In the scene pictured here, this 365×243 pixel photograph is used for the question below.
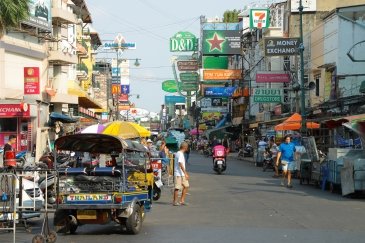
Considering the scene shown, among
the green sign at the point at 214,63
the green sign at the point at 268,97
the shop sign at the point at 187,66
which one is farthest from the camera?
the green sign at the point at 214,63

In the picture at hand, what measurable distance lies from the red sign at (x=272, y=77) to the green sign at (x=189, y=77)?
33.3m

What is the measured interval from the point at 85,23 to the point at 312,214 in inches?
2034

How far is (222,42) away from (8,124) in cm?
2444

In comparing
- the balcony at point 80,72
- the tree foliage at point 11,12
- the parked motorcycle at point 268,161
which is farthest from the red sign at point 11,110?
the balcony at point 80,72

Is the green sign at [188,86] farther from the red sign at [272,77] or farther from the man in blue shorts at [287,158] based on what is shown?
the man in blue shorts at [287,158]

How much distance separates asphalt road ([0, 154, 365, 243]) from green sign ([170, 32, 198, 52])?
40648mm

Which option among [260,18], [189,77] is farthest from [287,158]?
[189,77]

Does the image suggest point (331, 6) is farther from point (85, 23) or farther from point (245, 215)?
point (245, 215)

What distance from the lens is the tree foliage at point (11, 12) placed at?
16.2m

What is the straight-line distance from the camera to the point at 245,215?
14.2 m

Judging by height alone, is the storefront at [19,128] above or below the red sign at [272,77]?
below

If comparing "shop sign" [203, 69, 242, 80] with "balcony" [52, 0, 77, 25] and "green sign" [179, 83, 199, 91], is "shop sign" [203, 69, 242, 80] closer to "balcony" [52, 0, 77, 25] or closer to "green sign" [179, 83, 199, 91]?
"balcony" [52, 0, 77, 25]

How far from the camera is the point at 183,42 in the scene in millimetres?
60375

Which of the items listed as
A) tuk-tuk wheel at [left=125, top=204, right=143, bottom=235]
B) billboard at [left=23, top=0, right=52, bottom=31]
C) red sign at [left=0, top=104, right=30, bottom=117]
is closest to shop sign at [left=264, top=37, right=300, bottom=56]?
billboard at [left=23, top=0, right=52, bottom=31]
